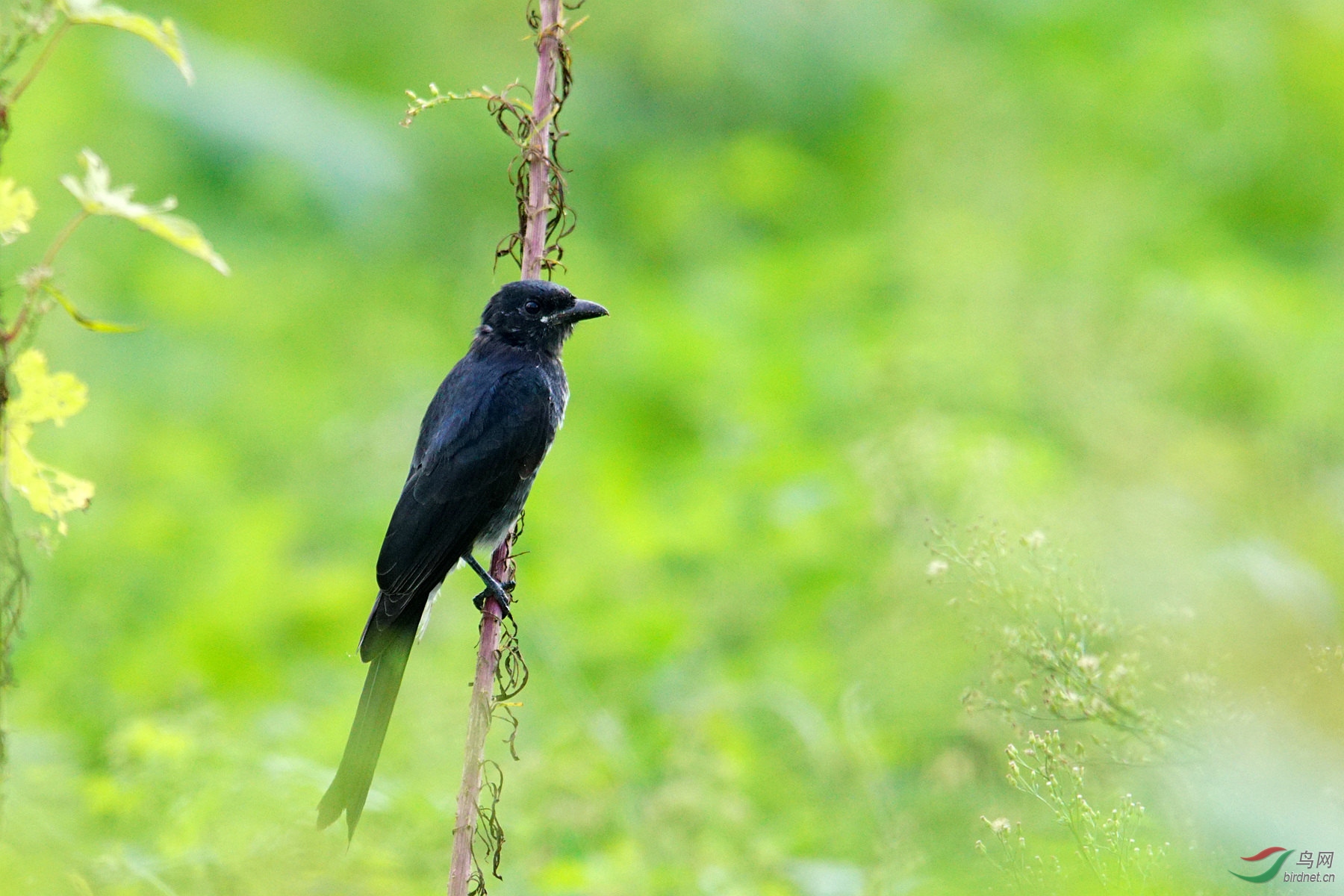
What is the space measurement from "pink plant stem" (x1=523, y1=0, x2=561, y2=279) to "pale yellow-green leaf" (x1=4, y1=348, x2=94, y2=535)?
45.6 inches

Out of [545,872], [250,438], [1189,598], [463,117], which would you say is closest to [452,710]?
[545,872]

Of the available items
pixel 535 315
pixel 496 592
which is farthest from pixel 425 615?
pixel 535 315

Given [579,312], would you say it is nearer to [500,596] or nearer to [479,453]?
[479,453]

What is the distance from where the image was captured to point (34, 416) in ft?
5.06

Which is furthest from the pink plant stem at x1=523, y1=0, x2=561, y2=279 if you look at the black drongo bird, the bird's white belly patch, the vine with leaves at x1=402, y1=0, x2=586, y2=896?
the bird's white belly patch

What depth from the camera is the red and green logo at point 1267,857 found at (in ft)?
7.21

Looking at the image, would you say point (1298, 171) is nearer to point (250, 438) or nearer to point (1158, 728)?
point (250, 438)

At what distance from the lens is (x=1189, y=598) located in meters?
2.91

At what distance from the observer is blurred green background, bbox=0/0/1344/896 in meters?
3.54

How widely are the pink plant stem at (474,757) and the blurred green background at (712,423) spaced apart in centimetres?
68

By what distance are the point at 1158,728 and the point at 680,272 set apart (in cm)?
639

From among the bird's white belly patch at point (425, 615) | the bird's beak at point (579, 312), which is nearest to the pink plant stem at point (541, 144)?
the bird's beak at point (579, 312)

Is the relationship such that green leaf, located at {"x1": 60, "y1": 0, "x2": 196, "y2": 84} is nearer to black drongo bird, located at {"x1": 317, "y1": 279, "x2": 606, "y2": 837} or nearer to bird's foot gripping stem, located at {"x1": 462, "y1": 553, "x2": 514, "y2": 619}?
bird's foot gripping stem, located at {"x1": 462, "y1": 553, "x2": 514, "y2": 619}

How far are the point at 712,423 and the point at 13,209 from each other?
545cm
